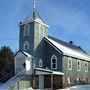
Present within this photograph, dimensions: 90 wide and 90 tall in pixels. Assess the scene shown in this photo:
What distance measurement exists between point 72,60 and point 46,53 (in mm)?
4436

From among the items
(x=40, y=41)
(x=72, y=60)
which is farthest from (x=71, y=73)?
(x=40, y=41)

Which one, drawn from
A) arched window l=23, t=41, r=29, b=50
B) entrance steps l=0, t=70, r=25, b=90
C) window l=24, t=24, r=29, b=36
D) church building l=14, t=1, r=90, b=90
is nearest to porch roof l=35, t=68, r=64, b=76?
church building l=14, t=1, r=90, b=90

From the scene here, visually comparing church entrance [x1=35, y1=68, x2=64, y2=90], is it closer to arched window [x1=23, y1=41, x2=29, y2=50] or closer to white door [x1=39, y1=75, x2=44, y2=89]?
white door [x1=39, y1=75, x2=44, y2=89]

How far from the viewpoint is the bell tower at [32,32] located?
32719 millimetres

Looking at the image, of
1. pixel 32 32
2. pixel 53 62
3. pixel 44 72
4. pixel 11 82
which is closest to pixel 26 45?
pixel 32 32

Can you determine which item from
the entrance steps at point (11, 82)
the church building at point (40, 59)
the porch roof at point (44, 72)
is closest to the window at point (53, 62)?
the church building at point (40, 59)

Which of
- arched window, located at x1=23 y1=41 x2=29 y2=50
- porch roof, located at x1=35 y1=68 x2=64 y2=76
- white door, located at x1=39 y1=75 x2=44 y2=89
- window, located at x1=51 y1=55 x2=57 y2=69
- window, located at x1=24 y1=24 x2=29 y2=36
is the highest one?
window, located at x1=24 y1=24 x2=29 y2=36

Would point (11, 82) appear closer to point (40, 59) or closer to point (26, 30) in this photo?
point (40, 59)

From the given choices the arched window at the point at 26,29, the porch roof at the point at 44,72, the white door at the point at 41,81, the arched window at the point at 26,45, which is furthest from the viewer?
the arched window at the point at 26,29

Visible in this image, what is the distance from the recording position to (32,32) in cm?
3288

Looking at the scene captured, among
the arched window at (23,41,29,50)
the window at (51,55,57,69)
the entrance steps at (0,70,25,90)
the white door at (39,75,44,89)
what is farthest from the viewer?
the window at (51,55,57,69)

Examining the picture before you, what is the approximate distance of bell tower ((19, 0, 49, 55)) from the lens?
32719 millimetres

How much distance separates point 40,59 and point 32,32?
3.96 metres

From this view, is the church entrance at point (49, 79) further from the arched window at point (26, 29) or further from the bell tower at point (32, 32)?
the arched window at point (26, 29)
